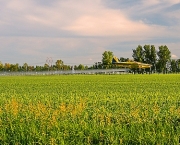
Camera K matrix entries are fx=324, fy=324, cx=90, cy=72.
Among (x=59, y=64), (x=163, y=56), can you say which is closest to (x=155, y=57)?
(x=163, y=56)

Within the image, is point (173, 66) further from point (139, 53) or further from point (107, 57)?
point (107, 57)

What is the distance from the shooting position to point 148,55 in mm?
150750

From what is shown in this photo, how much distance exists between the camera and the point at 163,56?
148500 mm

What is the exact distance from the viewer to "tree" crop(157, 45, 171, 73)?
147000 millimetres

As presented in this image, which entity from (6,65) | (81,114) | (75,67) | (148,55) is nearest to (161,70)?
(148,55)

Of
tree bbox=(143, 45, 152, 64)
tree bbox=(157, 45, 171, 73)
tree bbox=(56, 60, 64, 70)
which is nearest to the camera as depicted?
tree bbox=(157, 45, 171, 73)

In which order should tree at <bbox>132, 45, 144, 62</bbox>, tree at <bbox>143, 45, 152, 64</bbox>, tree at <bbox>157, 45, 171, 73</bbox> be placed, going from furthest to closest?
tree at <bbox>132, 45, 144, 62</bbox>, tree at <bbox>143, 45, 152, 64</bbox>, tree at <bbox>157, 45, 171, 73</bbox>

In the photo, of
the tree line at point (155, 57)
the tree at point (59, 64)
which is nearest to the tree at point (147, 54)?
the tree line at point (155, 57)

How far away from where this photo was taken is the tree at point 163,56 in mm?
147000

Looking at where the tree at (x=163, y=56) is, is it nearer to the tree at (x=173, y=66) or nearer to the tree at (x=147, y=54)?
the tree at (x=147, y=54)

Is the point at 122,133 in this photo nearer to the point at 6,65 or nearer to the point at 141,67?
the point at 141,67

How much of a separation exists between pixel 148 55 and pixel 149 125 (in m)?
144

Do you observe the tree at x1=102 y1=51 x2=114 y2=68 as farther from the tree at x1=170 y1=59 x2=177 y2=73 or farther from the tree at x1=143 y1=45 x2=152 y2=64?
the tree at x1=170 y1=59 x2=177 y2=73

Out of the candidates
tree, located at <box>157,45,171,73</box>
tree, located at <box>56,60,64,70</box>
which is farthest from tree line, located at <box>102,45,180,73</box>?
tree, located at <box>56,60,64,70</box>
